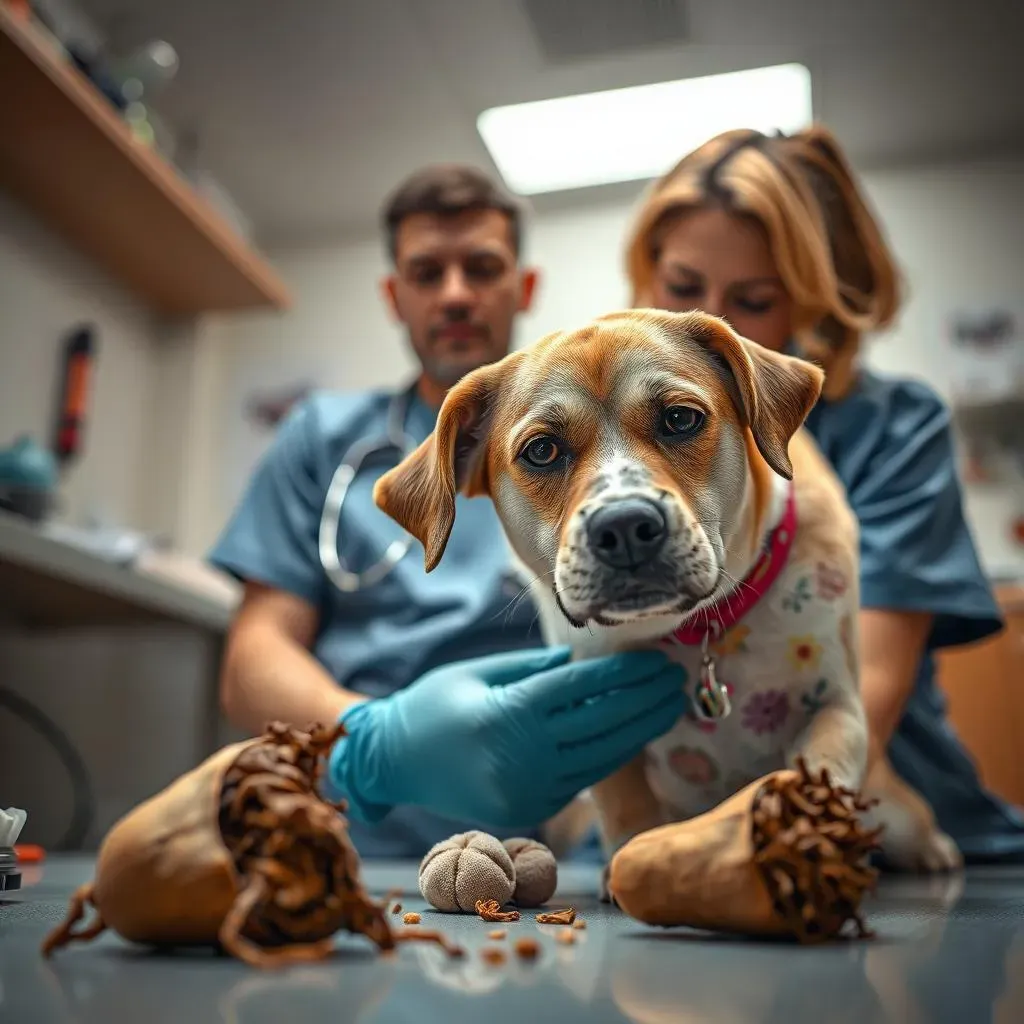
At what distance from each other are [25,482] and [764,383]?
130 cm

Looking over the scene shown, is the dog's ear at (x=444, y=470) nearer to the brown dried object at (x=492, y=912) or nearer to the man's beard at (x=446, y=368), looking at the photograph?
the brown dried object at (x=492, y=912)

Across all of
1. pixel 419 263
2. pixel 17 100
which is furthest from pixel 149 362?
pixel 419 263

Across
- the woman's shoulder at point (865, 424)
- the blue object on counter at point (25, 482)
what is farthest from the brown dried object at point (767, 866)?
the blue object on counter at point (25, 482)

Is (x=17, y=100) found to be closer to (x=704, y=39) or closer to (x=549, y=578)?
(x=704, y=39)

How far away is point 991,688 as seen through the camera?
2244mm

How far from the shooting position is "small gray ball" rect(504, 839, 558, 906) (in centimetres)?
62

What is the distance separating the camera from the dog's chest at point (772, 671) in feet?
2.25

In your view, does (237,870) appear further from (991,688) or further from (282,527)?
(991,688)

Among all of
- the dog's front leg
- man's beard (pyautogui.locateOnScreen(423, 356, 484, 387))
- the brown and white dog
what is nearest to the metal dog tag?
the brown and white dog

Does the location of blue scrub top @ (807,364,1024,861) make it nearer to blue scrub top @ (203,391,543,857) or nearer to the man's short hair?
blue scrub top @ (203,391,543,857)

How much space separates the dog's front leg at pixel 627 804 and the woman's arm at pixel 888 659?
23cm

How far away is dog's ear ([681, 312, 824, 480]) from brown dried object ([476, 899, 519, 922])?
0.30 meters

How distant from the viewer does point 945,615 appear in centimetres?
104

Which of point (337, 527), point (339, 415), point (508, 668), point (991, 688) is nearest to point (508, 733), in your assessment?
point (508, 668)
